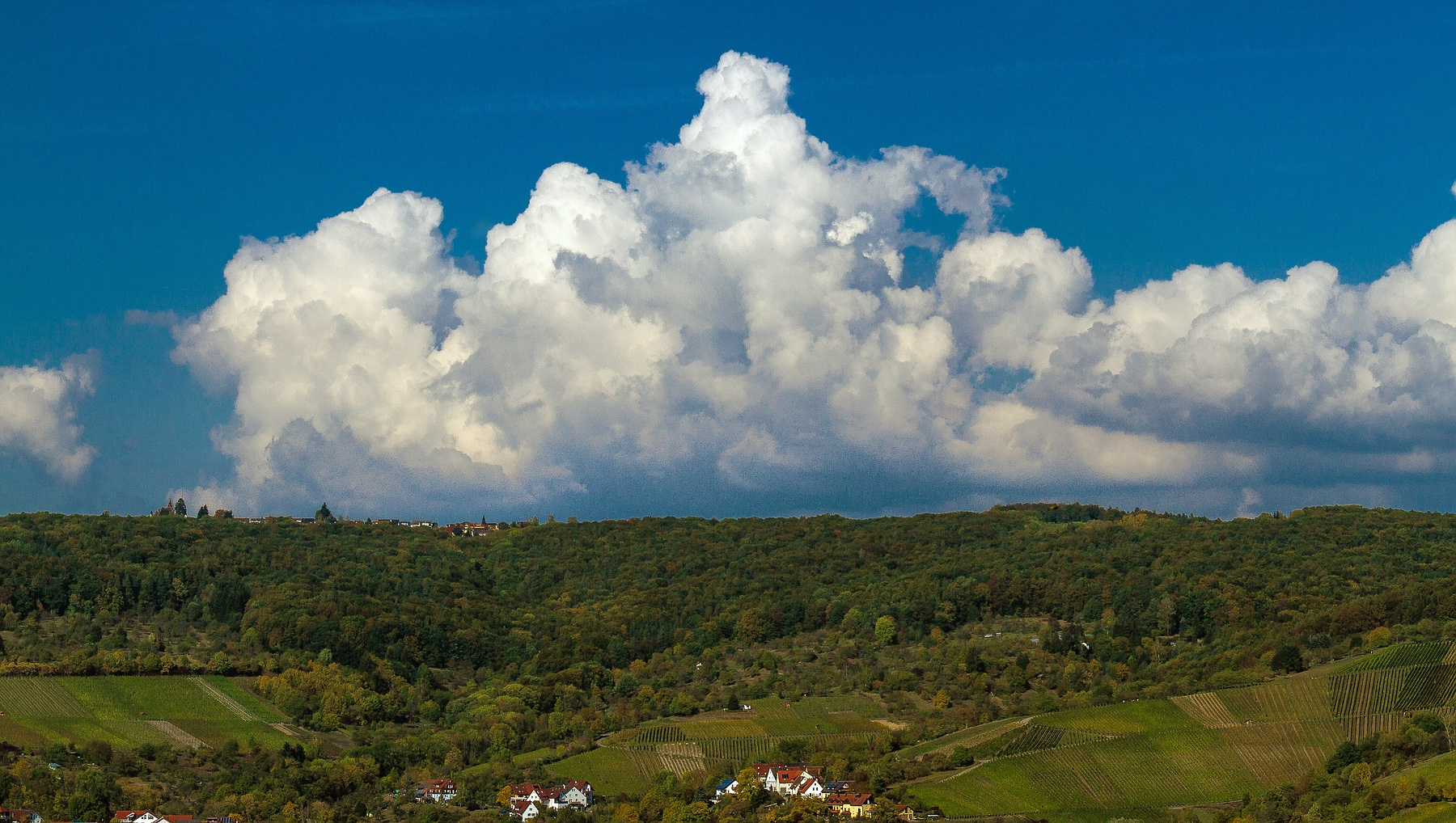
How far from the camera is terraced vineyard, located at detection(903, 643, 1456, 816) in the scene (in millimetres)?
114562

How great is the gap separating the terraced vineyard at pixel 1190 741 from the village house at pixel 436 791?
1567 inches

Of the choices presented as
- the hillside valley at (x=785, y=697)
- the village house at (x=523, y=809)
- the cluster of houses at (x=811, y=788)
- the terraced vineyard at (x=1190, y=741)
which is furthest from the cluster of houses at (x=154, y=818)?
the terraced vineyard at (x=1190, y=741)

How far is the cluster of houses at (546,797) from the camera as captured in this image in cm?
12156

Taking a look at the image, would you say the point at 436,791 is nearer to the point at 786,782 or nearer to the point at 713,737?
the point at 713,737

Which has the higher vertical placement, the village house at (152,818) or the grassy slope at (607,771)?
the grassy slope at (607,771)

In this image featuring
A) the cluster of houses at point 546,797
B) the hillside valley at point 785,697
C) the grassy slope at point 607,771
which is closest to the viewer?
the hillside valley at point 785,697

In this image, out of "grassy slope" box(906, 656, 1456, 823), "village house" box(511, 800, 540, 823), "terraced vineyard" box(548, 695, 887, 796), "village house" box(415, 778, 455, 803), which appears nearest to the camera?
"grassy slope" box(906, 656, 1456, 823)

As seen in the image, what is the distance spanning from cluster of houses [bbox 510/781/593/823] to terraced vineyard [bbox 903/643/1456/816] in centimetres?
2759

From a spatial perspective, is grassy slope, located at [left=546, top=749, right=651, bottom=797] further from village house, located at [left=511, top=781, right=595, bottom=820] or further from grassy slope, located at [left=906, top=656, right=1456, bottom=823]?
grassy slope, located at [left=906, top=656, right=1456, bottom=823]

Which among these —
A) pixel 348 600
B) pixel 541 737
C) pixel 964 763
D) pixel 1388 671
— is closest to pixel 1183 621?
pixel 1388 671

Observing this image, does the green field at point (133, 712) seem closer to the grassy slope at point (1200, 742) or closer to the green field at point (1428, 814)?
the grassy slope at point (1200, 742)

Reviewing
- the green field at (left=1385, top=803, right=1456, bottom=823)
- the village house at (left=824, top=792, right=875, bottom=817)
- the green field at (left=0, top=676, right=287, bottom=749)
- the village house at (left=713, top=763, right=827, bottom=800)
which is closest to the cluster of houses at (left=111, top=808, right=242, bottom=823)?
the green field at (left=0, top=676, right=287, bottom=749)

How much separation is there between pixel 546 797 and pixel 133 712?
4951 centimetres

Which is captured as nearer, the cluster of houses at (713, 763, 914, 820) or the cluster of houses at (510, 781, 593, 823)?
the cluster of houses at (713, 763, 914, 820)
